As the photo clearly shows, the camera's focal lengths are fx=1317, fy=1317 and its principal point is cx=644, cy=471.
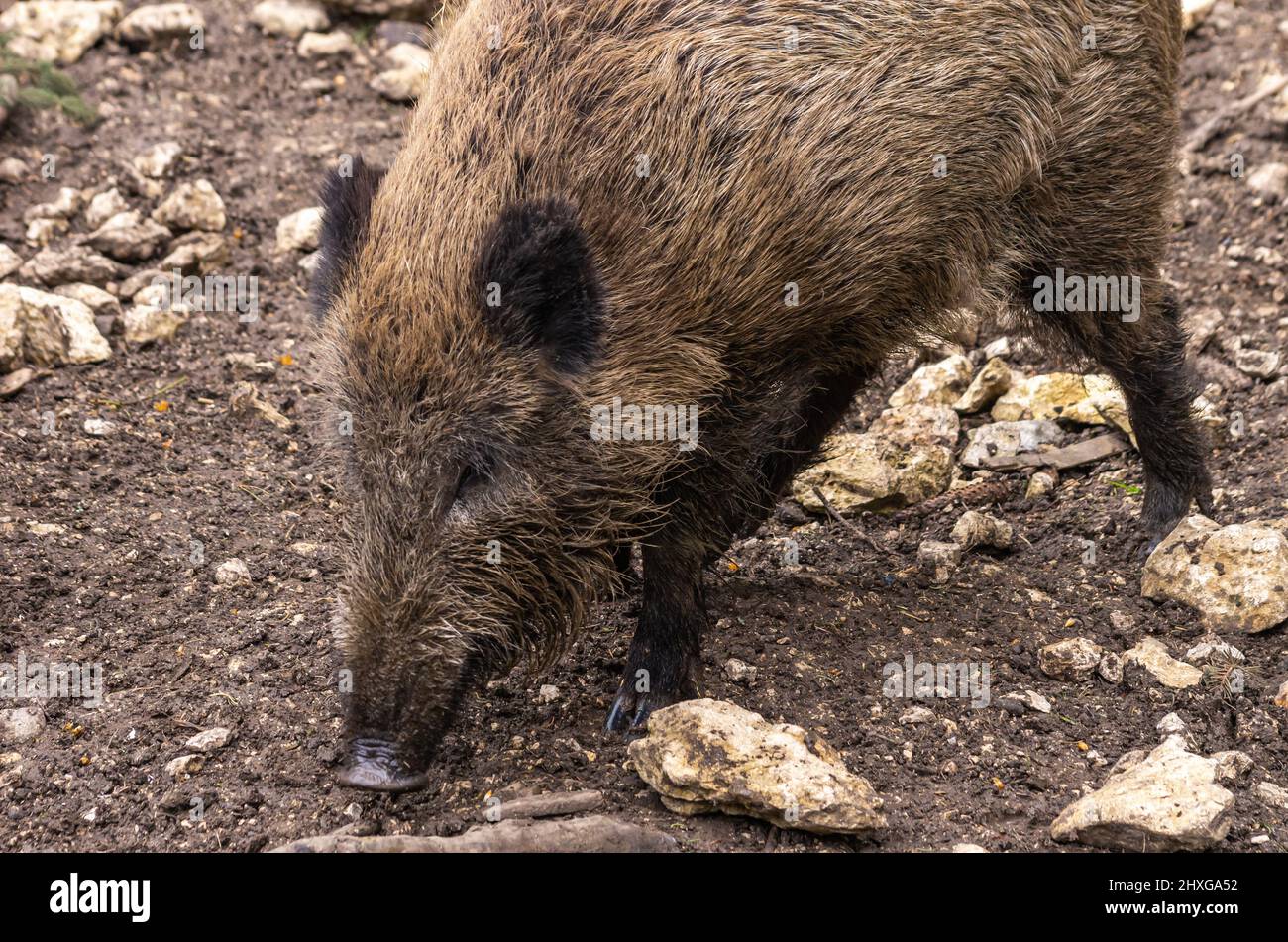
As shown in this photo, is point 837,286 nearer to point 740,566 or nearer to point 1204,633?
point 740,566

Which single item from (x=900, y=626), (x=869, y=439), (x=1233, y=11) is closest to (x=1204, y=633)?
(x=900, y=626)

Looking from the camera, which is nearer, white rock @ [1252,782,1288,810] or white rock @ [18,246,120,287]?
white rock @ [1252,782,1288,810]

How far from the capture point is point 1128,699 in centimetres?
473

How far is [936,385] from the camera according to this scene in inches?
265

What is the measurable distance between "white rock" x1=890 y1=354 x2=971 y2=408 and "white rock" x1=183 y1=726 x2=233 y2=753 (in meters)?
3.73

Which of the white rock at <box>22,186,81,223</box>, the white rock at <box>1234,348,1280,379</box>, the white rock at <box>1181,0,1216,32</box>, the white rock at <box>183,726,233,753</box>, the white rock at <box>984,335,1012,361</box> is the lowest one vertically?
the white rock at <box>183,726,233,753</box>

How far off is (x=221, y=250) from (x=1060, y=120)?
4.32 meters

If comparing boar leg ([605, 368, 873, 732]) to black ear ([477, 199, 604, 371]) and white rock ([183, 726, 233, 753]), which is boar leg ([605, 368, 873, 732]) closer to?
black ear ([477, 199, 604, 371])

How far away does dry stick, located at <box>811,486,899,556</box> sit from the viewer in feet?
19.1

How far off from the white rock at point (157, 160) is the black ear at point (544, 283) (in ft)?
13.8

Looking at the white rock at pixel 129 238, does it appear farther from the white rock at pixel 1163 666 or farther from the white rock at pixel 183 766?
the white rock at pixel 1163 666

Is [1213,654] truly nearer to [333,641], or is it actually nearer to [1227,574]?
[1227,574]

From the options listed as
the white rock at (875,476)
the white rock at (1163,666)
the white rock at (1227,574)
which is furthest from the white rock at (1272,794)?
the white rock at (875,476)

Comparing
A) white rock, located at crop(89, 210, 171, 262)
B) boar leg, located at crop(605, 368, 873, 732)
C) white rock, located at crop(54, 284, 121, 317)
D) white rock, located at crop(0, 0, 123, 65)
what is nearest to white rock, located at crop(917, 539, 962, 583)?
boar leg, located at crop(605, 368, 873, 732)
